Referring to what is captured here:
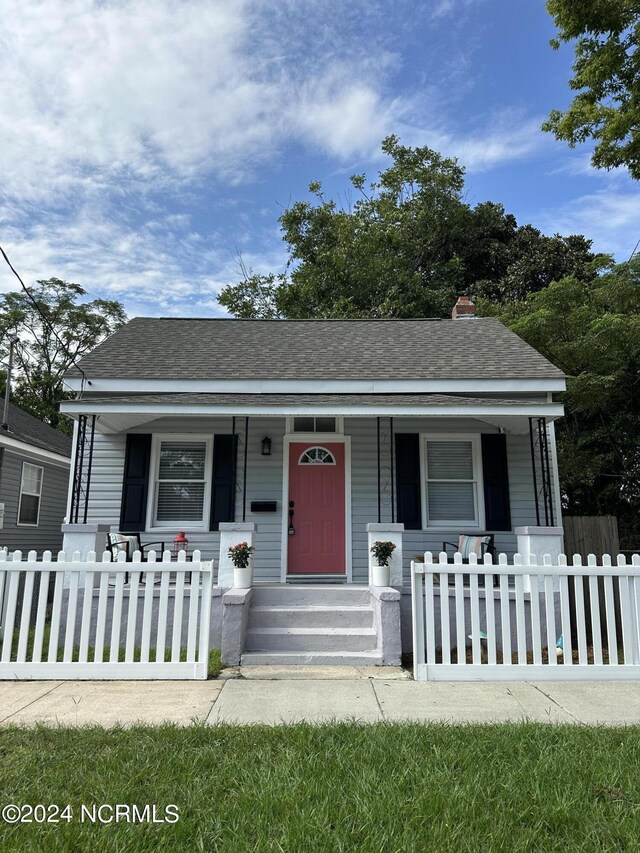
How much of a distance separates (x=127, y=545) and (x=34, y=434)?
9441mm

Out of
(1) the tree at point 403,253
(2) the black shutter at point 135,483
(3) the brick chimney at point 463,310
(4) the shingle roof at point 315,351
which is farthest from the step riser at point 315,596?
(1) the tree at point 403,253

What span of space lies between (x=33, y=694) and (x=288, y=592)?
123 inches

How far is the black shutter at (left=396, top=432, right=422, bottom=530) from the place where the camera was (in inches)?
356

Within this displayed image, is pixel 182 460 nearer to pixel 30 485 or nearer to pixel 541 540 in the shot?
pixel 541 540

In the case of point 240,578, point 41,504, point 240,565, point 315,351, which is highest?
point 315,351

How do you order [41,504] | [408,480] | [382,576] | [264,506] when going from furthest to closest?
[41,504] < [408,480] < [264,506] < [382,576]

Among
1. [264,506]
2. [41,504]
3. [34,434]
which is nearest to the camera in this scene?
[264,506]

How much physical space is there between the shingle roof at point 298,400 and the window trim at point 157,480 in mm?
718

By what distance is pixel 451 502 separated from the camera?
9.28 m

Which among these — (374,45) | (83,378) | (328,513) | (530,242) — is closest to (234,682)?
(328,513)

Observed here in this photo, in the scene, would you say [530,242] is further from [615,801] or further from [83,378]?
[615,801]

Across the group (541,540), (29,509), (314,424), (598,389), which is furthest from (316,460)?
(29,509)

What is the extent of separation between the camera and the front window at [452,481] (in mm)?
9219

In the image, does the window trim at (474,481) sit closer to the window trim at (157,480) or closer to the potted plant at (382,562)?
the potted plant at (382,562)
